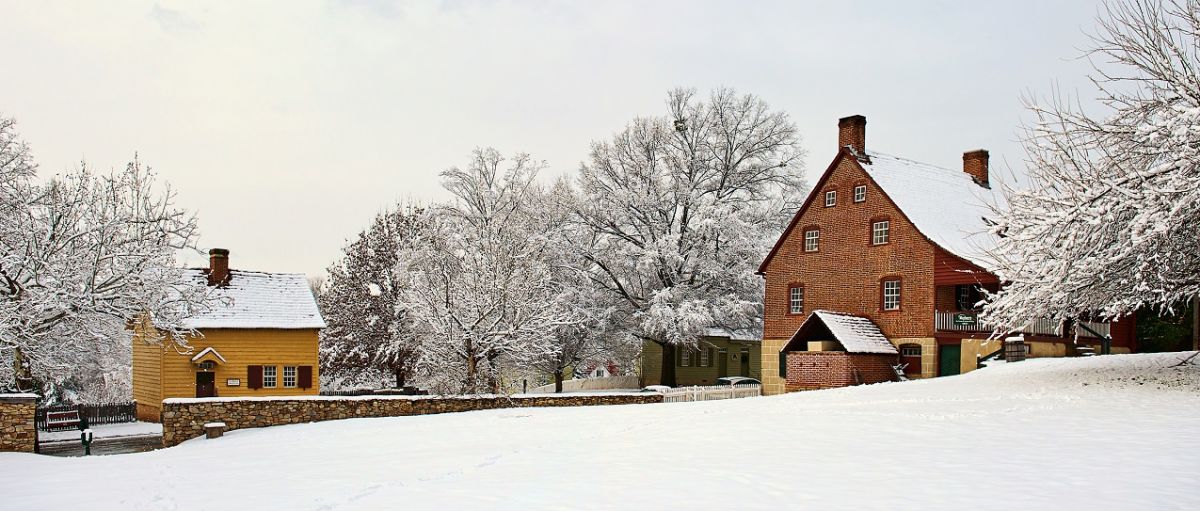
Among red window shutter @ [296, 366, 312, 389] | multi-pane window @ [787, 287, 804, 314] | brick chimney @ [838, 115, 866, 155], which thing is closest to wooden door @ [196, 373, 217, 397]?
red window shutter @ [296, 366, 312, 389]

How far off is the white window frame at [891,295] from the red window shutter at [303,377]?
74.0 feet

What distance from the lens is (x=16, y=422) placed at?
2073cm

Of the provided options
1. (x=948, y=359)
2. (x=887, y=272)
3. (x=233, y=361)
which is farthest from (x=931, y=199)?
(x=233, y=361)

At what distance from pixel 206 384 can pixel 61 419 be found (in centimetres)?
521

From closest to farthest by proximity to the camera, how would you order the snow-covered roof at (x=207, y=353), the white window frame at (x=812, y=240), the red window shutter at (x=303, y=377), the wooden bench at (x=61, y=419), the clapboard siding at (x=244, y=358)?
the wooden bench at (x=61, y=419), the snow-covered roof at (x=207, y=353), the clapboard siding at (x=244, y=358), the red window shutter at (x=303, y=377), the white window frame at (x=812, y=240)

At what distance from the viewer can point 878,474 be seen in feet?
40.3

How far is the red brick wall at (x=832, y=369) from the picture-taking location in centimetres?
3278

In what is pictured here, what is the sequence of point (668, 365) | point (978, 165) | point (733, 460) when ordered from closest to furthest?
1. point (733, 460)
2. point (978, 165)
3. point (668, 365)

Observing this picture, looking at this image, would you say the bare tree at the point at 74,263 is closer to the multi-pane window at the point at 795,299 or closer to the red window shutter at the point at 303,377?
the red window shutter at the point at 303,377

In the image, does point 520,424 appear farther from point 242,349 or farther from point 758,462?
point 242,349

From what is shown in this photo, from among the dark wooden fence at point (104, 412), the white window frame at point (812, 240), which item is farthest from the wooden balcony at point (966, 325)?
the dark wooden fence at point (104, 412)

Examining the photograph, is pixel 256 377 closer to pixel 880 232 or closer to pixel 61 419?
pixel 61 419

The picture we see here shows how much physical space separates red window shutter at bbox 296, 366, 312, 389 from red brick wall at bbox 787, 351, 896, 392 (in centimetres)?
1871

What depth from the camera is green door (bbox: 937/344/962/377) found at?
33.9m
